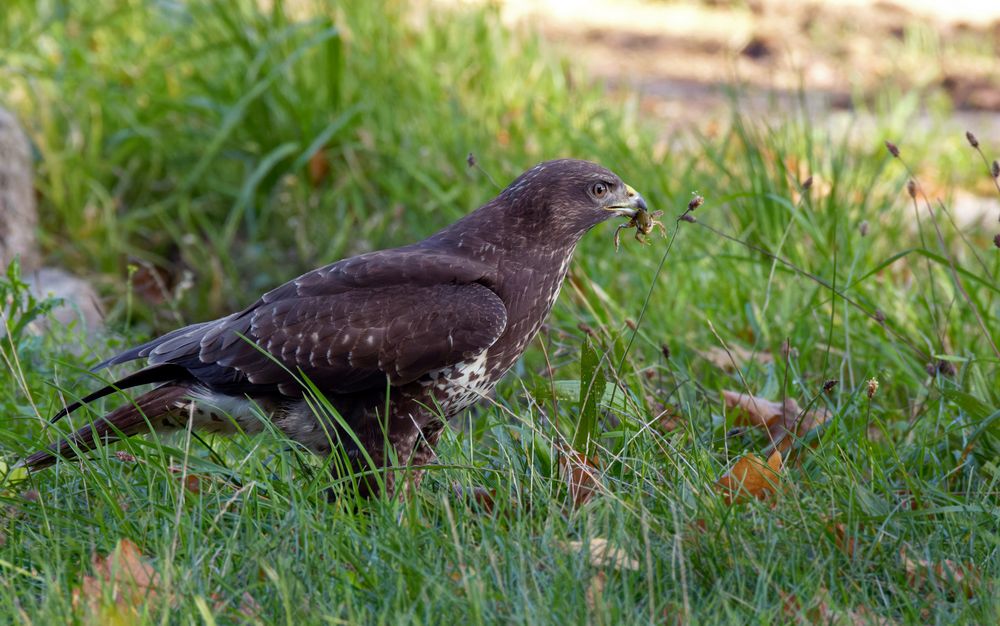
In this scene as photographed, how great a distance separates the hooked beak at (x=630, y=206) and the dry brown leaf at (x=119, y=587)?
1768mm

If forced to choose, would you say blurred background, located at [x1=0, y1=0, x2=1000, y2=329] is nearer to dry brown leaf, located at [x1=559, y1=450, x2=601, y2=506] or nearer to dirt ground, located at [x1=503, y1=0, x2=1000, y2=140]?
dirt ground, located at [x1=503, y1=0, x2=1000, y2=140]

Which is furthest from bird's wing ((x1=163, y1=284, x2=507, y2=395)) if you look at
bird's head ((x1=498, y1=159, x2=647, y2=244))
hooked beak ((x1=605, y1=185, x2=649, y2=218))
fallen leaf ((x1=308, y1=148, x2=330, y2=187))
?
fallen leaf ((x1=308, y1=148, x2=330, y2=187))

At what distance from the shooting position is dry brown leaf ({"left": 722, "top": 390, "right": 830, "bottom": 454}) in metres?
3.63

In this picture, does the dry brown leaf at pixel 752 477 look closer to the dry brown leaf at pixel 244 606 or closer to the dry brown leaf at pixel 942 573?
the dry brown leaf at pixel 942 573

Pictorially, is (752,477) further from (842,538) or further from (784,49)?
(784,49)

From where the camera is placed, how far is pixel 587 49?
385 inches

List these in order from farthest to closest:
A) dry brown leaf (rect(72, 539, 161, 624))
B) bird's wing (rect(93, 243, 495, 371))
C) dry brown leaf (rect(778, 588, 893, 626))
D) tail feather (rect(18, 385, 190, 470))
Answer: bird's wing (rect(93, 243, 495, 371))
tail feather (rect(18, 385, 190, 470))
dry brown leaf (rect(778, 588, 893, 626))
dry brown leaf (rect(72, 539, 161, 624))

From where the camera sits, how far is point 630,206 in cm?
391

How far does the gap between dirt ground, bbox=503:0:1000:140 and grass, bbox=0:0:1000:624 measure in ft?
4.47

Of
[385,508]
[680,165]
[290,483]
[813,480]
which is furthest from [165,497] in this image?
[680,165]

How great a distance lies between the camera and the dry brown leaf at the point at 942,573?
2.83 m

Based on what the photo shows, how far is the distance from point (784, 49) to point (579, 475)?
689 cm

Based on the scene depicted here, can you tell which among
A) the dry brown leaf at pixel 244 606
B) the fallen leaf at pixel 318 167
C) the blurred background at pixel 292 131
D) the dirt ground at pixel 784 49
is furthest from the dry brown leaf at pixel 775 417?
the dirt ground at pixel 784 49

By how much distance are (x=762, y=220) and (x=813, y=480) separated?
1979mm
